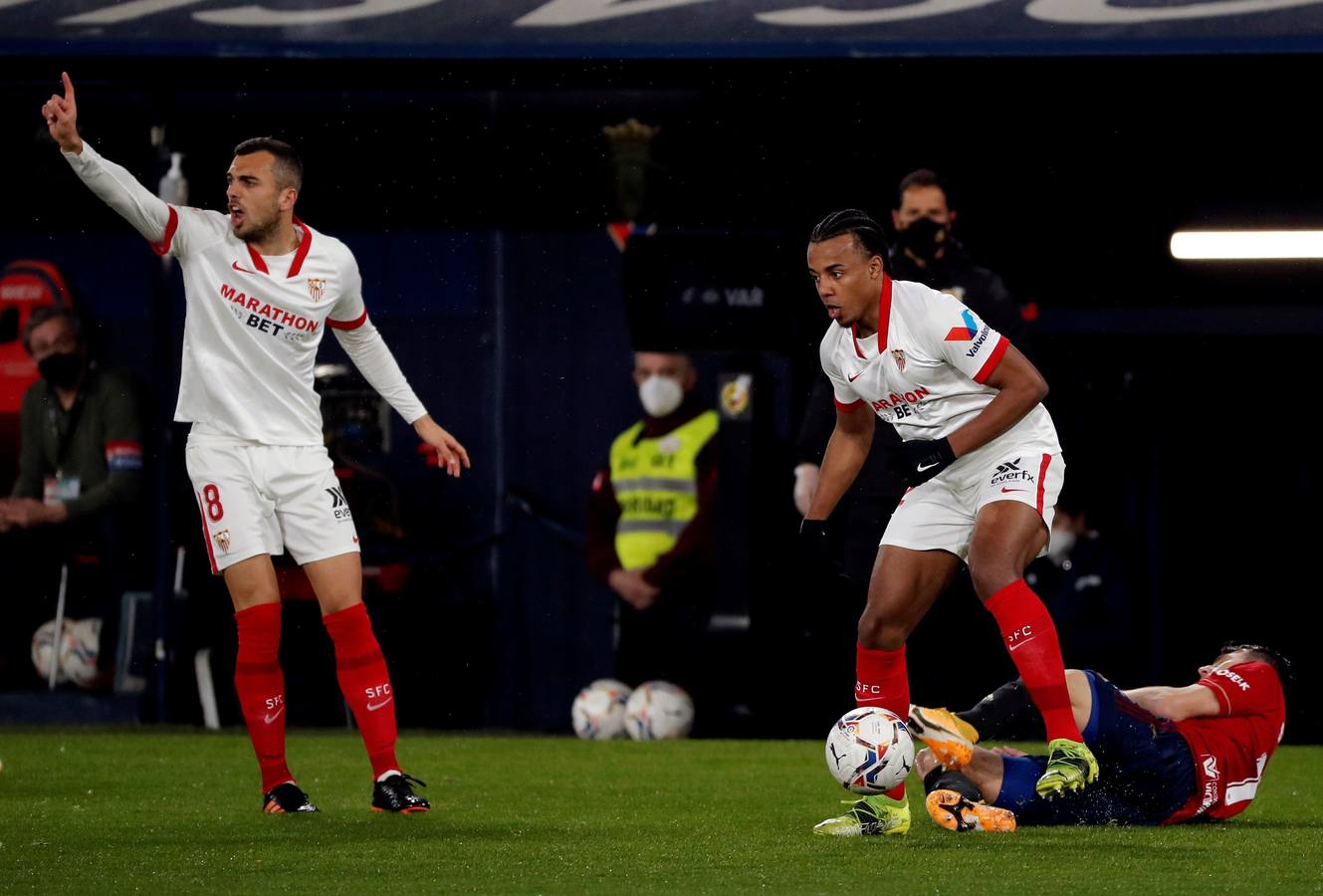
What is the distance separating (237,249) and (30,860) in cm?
192

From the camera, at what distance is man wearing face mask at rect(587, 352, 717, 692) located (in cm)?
980

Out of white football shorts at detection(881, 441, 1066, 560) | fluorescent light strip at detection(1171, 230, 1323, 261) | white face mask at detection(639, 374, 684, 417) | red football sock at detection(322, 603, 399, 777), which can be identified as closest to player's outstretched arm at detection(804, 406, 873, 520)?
white football shorts at detection(881, 441, 1066, 560)

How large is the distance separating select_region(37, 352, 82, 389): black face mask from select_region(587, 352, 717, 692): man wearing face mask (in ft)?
8.52

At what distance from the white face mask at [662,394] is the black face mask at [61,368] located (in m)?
2.77

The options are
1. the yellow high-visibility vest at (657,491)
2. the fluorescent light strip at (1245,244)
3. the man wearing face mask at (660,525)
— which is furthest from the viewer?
the fluorescent light strip at (1245,244)

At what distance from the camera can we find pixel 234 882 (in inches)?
179

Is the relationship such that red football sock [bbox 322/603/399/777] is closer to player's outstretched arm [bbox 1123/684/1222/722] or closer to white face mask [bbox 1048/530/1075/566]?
player's outstretched arm [bbox 1123/684/1222/722]

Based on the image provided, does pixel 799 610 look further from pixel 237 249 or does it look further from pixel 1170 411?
pixel 237 249

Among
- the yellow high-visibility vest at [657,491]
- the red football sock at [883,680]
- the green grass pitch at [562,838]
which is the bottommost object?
the green grass pitch at [562,838]

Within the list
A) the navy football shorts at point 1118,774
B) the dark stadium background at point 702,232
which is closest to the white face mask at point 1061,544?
the dark stadium background at point 702,232

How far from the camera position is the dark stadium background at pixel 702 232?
994 centimetres

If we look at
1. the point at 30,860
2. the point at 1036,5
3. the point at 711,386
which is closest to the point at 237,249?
the point at 30,860

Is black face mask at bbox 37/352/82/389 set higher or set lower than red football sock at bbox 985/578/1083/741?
higher

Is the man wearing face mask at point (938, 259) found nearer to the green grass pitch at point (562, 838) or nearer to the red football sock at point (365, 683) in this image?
the green grass pitch at point (562, 838)
